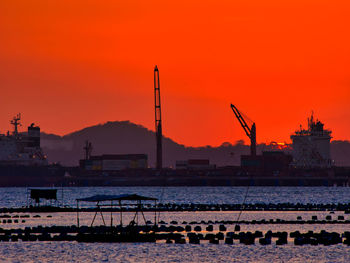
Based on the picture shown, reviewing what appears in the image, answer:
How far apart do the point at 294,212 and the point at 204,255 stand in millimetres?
59235

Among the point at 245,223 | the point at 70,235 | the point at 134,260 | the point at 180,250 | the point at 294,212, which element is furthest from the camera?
the point at 294,212

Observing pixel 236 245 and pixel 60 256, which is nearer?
pixel 60 256

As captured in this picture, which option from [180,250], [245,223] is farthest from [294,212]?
[180,250]

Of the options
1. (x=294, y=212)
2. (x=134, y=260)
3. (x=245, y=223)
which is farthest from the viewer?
(x=294, y=212)

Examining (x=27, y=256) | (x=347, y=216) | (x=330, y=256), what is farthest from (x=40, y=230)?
(x=347, y=216)

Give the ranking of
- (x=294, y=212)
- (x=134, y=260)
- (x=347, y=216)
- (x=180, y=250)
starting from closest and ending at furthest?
1. (x=134, y=260)
2. (x=180, y=250)
3. (x=347, y=216)
4. (x=294, y=212)

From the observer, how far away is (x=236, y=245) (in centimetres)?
7231

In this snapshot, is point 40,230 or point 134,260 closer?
point 134,260

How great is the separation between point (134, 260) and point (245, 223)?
117 feet

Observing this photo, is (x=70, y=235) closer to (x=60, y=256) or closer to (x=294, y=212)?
(x=60, y=256)

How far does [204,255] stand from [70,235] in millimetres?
17531

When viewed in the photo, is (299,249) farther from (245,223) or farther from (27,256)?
(245,223)

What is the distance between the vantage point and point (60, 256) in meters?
65.7

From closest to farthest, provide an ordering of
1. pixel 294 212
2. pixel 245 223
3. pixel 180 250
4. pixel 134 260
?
pixel 134 260 → pixel 180 250 → pixel 245 223 → pixel 294 212
